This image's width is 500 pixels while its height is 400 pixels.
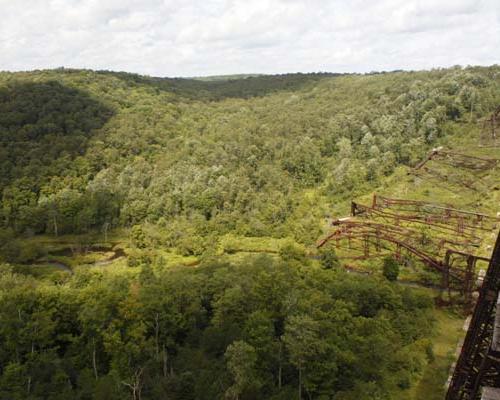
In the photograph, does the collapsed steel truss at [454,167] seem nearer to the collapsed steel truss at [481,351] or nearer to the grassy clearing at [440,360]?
the grassy clearing at [440,360]

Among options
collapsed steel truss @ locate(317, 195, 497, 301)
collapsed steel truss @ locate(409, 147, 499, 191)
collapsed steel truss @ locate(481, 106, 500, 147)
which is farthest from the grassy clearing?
collapsed steel truss @ locate(481, 106, 500, 147)

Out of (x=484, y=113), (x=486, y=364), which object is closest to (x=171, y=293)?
(x=486, y=364)

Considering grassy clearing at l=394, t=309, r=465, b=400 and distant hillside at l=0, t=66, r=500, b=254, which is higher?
distant hillside at l=0, t=66, r=500, b=254

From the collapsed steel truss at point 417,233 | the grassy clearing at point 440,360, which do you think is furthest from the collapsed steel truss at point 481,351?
the collapsed steel truss at point 417,233

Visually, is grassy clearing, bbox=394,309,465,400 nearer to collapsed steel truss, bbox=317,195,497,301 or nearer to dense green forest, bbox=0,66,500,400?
dense green forest, bbox=0,66,500,400

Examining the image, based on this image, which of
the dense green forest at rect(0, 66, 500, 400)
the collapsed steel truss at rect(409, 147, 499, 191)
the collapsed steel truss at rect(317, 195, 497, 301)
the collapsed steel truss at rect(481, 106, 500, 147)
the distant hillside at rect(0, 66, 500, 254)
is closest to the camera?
the dense green forest at rect(0, 66, 500, 400)

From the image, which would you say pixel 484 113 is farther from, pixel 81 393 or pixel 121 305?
pixel 81 393

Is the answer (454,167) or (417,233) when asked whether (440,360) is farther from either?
(454,167)
